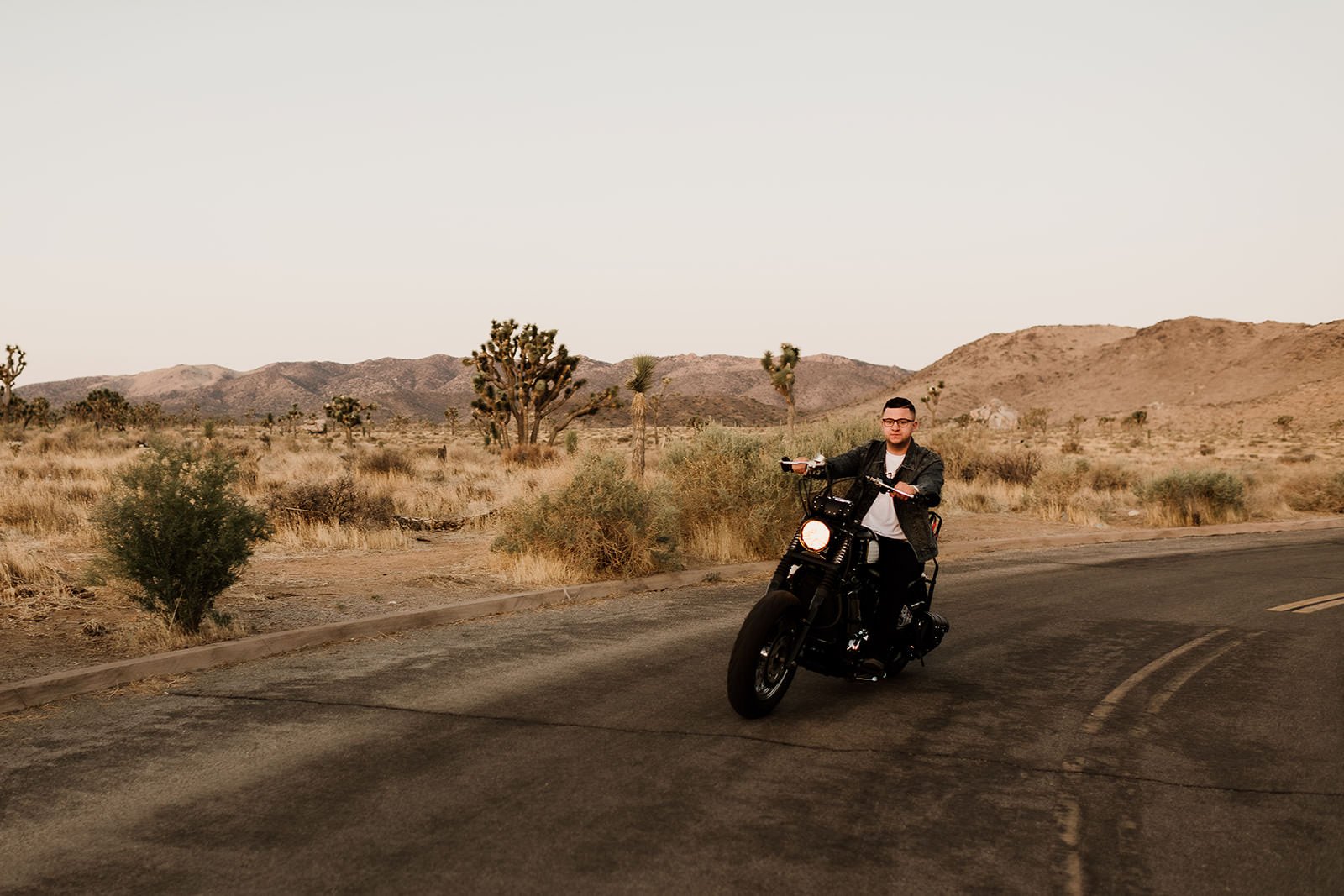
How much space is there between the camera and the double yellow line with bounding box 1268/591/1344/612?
1095 centimetres

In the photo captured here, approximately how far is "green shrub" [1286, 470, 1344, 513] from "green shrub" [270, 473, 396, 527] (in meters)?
23.9

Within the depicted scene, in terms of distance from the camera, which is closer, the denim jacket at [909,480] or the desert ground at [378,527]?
the denim jacket at [909,480]

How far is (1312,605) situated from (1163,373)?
125m

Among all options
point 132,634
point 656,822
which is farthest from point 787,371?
point 656,822

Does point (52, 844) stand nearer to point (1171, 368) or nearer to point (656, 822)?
point (656, 822)

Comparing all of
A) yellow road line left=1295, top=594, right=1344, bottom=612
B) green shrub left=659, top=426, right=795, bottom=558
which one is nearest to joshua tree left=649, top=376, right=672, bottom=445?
green shrub left=659, top=426, right=795, bottom=558

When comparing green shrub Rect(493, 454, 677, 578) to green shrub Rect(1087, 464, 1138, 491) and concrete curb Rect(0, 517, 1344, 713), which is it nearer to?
concrete curb Rect(0, 517, 1344, 713)

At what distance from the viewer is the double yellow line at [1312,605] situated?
1095 centimetres

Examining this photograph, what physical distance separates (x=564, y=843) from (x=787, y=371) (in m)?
40.1

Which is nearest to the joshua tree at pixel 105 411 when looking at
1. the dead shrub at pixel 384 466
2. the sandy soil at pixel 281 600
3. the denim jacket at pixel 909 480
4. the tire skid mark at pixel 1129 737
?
the dead shrub at pixel 384 466

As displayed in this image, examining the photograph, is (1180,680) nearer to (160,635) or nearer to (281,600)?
(160,635)

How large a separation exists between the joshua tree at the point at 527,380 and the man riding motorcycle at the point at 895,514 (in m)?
30.1

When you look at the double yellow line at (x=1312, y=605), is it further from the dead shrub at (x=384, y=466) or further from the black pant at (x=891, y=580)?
the dead shrub at (x=384, y=466)

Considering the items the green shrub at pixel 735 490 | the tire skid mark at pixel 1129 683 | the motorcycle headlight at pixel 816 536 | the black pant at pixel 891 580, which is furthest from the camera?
the green shrub at pixel 735 490
